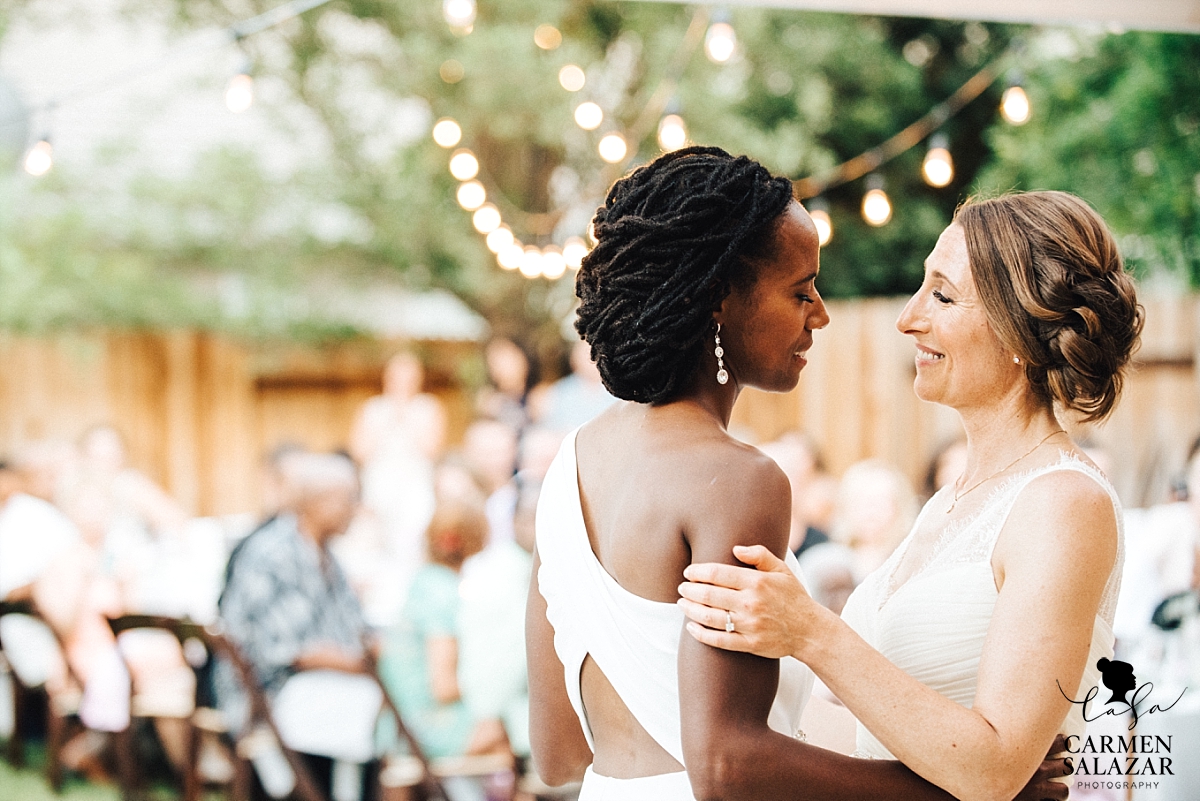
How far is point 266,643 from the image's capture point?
4.19 m

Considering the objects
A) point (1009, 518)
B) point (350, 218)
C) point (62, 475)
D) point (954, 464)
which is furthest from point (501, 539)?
point (350, 218)

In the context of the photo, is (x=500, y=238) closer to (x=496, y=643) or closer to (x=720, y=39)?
(x=720, y=39)

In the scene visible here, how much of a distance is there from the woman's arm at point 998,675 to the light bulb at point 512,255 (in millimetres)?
5002

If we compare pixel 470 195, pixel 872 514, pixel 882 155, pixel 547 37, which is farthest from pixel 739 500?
pixel 882 155

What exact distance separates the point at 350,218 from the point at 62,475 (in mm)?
3599

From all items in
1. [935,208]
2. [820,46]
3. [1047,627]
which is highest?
[820,46]

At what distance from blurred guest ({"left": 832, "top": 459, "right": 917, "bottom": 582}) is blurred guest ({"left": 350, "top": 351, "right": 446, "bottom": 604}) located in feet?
7.41

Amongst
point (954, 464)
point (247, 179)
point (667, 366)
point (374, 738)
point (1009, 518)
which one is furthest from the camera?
point (247, 179)

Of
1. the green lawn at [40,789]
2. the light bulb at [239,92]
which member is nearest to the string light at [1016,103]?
the light bulb at [239,92]

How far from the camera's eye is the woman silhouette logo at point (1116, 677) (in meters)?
1.59

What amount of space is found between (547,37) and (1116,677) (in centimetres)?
755

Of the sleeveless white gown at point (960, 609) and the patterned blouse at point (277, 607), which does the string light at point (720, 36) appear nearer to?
the patterned blouse at point (277, 607)

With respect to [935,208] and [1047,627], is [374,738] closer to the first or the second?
[1047,627]

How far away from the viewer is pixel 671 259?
4.47ft
